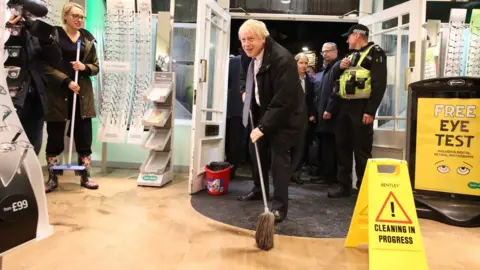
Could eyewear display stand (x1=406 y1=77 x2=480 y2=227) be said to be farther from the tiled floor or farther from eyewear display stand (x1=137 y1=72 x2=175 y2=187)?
eyewear display stand (x1=137 y1=72 x2=175 y2=187)

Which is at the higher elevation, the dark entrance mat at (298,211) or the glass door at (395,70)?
the glass door at (395,70)

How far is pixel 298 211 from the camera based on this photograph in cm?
279

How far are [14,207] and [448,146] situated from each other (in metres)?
2.69

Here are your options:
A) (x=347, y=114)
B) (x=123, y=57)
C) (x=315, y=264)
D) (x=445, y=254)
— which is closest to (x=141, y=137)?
(x=123, y=57)

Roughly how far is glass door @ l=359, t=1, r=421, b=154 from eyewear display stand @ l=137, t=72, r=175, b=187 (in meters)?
2.03

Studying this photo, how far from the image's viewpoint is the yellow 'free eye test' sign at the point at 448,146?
2.66 metres

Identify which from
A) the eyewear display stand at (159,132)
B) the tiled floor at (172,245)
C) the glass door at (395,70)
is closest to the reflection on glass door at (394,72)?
the glass door at (395,70)

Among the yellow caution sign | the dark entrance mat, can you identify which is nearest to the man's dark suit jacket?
the dark entrance mat

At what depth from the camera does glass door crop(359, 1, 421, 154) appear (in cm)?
326

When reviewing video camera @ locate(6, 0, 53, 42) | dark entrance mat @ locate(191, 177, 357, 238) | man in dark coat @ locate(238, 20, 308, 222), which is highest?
video camera @ locate(6, 0, 53, 42)

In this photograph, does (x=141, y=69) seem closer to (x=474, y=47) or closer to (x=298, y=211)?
(x=298, y=211)

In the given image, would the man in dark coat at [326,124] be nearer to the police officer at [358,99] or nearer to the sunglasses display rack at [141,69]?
the police officer at [358,99]

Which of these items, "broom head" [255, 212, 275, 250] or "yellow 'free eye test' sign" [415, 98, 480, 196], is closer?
"broom head" [255, 212, 275, 250]

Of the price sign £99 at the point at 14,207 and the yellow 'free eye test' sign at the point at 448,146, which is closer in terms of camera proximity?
the price sign £99 at the point at 14,207
